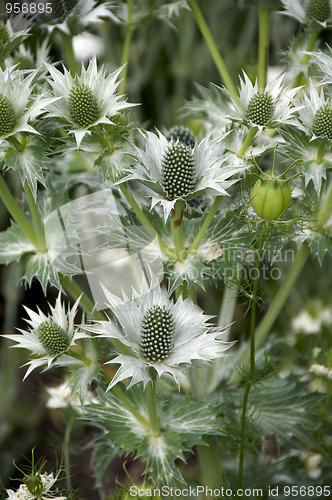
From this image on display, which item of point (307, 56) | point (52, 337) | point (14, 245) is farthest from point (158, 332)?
point (307, 56)

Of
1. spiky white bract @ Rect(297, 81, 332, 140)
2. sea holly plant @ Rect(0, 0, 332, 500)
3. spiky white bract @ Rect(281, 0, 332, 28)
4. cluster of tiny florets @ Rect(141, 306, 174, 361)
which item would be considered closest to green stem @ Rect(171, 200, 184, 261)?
sea holly plant @ Rect(0, 0, 332, 500)

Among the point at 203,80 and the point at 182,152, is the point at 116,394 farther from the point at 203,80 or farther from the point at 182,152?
the point at 203,80

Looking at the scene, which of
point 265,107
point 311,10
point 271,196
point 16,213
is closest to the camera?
point 271,196

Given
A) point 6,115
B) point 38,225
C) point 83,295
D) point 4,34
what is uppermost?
point 4,34

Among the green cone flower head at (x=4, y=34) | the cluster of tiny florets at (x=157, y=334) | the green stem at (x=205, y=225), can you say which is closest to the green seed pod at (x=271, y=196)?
the green stem at (x=205, y=225)

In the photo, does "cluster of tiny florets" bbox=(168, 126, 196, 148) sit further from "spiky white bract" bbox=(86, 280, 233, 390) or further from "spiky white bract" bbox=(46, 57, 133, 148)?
"spiky white bract" bbox=(86, 280, 233, 390)

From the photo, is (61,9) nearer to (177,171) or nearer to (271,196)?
(177,171)
